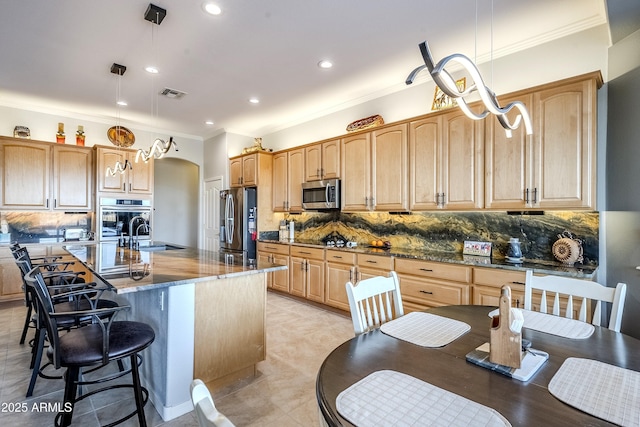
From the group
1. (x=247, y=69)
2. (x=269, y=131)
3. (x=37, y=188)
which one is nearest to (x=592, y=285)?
(x=247, y=69)

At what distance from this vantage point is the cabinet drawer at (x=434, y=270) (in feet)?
9.62

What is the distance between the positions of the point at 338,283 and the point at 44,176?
4.80m

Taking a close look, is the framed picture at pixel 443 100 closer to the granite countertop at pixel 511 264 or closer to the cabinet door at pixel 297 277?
the granite countertop at pixel 511 264

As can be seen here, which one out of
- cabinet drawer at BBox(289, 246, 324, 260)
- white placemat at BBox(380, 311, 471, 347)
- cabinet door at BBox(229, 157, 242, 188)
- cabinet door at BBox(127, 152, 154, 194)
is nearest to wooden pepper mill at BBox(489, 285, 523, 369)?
white placemat at BBox(380, 311, 471, 347)

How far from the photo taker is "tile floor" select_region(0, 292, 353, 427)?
1989 mm

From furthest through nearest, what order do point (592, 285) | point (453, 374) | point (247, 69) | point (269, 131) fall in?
point (269, 131)
point (247, 69)
point (592, 285)
point (453, 374)

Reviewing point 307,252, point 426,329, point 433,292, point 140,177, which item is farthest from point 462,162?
point 140,177

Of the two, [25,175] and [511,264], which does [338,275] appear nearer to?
[511,264]

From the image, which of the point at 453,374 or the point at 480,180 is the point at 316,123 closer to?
the point at 480,180

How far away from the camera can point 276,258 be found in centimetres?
508

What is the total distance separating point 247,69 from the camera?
3.65 meters

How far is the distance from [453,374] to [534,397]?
0.76 ft

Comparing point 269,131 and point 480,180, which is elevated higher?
point 269,131

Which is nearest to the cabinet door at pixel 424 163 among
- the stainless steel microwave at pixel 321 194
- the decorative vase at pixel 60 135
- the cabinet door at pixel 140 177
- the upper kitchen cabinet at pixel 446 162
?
the upper kitchen cabinet at pixel 446 162
